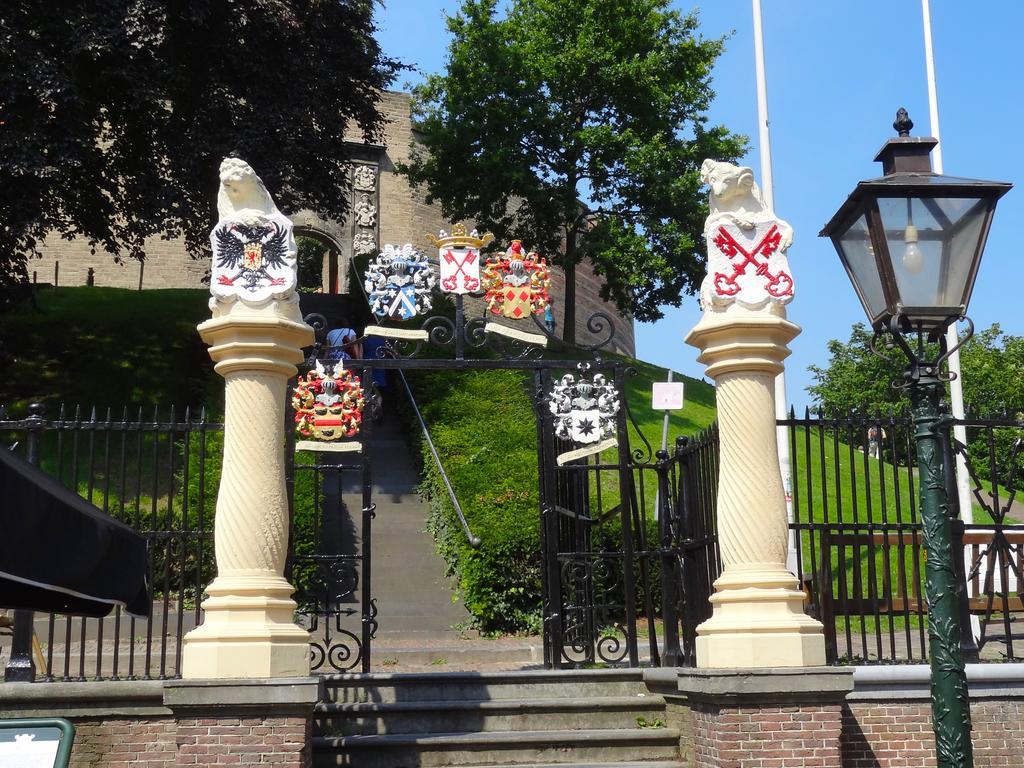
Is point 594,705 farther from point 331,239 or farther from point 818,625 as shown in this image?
point 331,239

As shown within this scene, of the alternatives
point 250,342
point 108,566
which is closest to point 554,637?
point 250,342

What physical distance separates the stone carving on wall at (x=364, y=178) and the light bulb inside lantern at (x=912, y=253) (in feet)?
102

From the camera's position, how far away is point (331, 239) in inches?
1396

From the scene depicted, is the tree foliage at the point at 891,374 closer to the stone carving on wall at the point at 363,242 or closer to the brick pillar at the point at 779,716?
the stone carving on wall at the point at 363,242

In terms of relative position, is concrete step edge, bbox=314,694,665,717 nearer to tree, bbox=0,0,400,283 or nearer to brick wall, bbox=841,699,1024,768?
brick wall, bbox=841,699,1024,768

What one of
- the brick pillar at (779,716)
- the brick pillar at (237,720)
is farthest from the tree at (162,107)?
the brick pillar at (779,716)

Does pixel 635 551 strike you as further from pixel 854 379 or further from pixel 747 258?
pixel 854 379

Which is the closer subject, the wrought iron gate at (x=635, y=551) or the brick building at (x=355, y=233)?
the wrought iron gate at (x=635, y=551)

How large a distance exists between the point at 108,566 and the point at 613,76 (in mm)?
21960

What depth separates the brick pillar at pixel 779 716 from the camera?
6.94 m

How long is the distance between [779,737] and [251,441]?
3856 mm

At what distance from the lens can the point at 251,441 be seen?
751 cm

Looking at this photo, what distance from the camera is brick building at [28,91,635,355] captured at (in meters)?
34.5

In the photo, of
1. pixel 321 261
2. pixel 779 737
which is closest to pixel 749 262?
pixel 779 737
